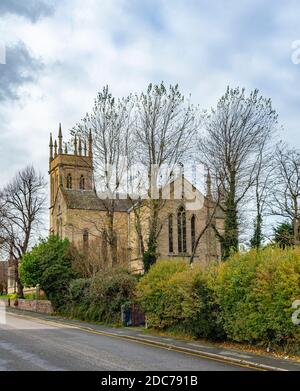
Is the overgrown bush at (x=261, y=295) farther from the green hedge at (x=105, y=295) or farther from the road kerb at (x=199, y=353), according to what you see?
the green hedge at (x=105, y=295)

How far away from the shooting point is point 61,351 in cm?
1568

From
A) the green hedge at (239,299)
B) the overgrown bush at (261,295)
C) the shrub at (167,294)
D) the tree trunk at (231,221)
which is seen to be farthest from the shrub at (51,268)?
the overgrown bush at (261,295)

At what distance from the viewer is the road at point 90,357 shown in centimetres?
1270

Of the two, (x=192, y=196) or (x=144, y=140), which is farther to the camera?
(x=192, y=196)

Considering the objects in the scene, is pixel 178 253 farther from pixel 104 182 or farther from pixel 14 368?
pixel 14 368

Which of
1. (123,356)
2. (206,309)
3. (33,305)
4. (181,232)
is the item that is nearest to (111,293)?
(206,309)

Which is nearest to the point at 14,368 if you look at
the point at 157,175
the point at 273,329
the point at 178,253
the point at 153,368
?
the point at 153,368

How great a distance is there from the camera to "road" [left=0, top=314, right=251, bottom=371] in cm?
1270

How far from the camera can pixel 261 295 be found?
16141 millimetres

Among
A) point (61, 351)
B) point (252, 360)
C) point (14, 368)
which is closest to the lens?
point (14, 368)

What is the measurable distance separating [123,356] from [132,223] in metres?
37.6

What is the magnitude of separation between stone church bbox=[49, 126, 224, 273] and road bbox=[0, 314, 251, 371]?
18650 millimetres

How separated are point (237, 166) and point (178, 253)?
16.7 m
